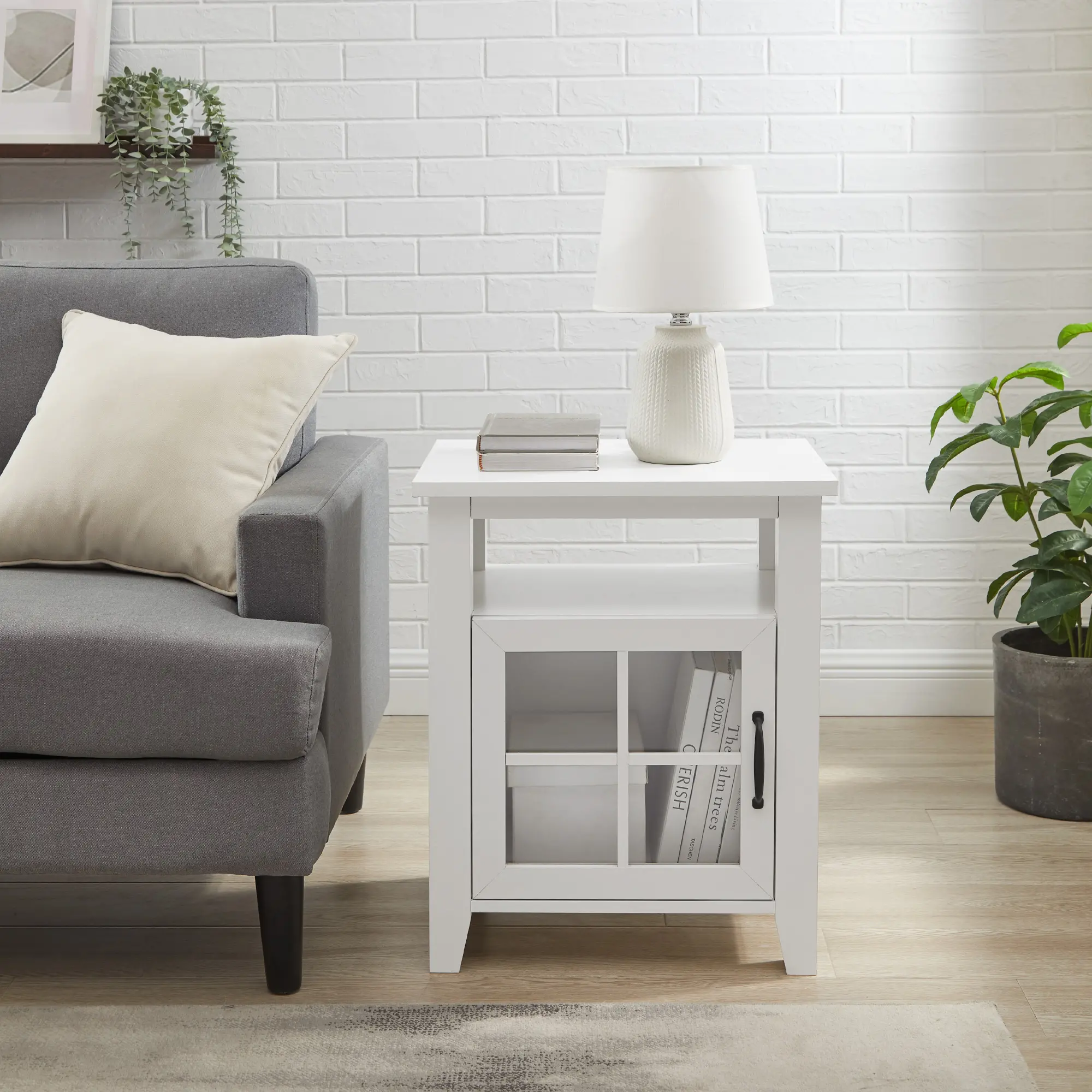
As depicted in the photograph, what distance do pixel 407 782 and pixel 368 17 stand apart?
1555mm

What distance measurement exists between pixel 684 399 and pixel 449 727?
54 cm

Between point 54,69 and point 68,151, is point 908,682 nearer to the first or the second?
point 68,151

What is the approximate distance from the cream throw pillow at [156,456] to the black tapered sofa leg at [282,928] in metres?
0.41

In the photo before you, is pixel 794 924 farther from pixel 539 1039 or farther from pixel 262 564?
pixel 262 564

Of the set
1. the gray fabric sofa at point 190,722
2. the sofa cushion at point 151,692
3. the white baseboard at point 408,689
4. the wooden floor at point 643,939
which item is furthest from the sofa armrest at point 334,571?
the white baseboard at point 408,689

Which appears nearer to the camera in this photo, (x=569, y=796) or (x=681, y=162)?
(x=569, y=796)

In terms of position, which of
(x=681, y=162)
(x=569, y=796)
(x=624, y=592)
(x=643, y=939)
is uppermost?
(x=681, y=162)

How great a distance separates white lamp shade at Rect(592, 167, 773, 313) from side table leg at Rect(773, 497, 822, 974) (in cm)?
29

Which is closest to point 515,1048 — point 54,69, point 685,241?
point 685,241

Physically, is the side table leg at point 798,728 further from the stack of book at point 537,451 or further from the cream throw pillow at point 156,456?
the cream throw pillow at point 156,456

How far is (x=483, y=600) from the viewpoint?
178cm

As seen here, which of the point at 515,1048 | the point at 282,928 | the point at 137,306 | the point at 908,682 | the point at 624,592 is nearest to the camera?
the point at 515,1048

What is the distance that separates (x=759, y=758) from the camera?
67.5 inches

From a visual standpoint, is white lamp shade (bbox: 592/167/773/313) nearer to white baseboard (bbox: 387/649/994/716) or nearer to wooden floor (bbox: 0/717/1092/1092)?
wooden floor (bbox: 0/717/1092/1092)
